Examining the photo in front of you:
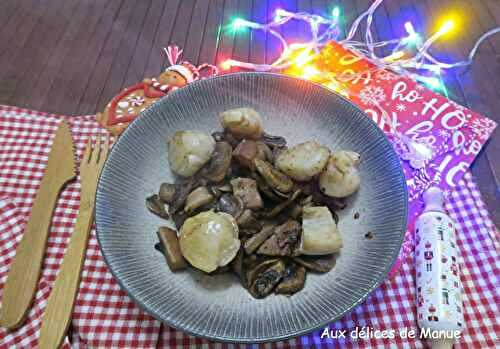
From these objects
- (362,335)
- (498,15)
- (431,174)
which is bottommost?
(362,335)

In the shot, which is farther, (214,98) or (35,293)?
(214,98)

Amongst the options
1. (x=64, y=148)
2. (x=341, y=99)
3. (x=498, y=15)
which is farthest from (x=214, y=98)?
(x=498, y=15)

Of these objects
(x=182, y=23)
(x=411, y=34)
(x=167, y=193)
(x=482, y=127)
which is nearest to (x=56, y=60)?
(x=182, y=23)

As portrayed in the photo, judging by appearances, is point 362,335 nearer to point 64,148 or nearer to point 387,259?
point 387,259

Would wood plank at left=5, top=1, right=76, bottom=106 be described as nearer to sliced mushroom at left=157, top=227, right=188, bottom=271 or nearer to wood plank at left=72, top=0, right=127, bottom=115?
wood plank at left=72, top=0, right=127, bottom=115

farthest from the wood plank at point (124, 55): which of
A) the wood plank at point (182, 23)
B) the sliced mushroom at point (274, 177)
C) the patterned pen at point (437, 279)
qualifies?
the patterned pen at point (437, 279)

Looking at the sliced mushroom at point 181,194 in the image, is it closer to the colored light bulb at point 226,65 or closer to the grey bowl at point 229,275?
the grey bowl at point 229,275
